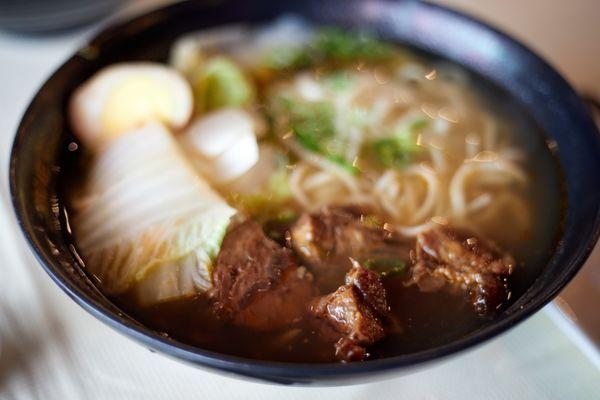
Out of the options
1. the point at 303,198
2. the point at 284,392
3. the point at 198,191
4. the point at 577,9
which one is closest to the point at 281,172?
the point at 303,198

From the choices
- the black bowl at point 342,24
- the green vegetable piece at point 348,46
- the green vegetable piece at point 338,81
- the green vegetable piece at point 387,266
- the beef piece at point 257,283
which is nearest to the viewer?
the black bowl at point 342,24

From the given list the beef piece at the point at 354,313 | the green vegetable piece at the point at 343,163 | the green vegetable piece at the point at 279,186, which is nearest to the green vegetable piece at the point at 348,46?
Result: the green vegetable piece at the point at 343,163

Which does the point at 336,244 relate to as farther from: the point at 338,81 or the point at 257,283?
the point at 338,81

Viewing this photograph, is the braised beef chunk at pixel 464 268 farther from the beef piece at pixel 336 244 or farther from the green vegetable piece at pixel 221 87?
the green vegetable piece at pixel 221 87

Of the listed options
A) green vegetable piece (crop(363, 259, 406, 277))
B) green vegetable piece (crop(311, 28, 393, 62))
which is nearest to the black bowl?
green vegetable piece (crop(311, 28, 393, 62))

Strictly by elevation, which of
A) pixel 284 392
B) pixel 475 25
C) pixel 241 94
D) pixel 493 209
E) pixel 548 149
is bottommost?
pixel 284 392

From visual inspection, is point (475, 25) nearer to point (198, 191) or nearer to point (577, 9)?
point (577, 9)

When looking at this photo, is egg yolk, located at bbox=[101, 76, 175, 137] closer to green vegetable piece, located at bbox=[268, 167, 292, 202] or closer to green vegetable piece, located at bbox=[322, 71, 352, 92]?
green vegetable piece, located at bbox=[268, 167, 292, 202]
